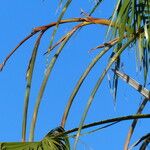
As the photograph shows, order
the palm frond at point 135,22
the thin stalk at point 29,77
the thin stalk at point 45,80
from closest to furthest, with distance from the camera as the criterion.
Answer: the palm frond at point 135,22, the thin stalk at point 45,80, the thin stalk at point 29,77

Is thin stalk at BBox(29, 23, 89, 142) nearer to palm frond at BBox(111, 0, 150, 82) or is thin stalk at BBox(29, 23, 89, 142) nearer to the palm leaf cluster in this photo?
the palm leaf cluster

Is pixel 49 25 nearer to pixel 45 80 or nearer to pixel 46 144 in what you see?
pixel 45 80

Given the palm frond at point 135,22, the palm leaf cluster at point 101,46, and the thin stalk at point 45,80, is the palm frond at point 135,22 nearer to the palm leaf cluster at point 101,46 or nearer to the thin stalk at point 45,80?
the palm leaf cluster at point 101,46

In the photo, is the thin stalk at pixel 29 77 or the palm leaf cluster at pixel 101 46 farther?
the thin stalk at pixel 29 77

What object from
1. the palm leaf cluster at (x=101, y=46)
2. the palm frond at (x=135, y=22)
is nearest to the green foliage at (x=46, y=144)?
the palm leaf cluster at (x=101, y=46)

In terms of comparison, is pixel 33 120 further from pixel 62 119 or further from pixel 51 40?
pixel 51 40

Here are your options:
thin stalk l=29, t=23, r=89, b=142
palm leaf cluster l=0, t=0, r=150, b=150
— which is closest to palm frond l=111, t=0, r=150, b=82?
palm leaf cluster l=0, t=0, r=150, b=150

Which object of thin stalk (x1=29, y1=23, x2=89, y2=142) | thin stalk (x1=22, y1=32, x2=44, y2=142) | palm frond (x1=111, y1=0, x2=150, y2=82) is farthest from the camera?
thin stalk (x1=22, y1=32, x2=44, y2=142)

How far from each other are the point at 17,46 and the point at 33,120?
68 cm

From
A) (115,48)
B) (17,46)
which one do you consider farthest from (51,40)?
(17,46)

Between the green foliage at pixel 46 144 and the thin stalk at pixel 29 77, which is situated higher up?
the thin stalk at pixel 29 77

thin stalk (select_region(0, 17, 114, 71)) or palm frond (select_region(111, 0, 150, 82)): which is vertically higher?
thin stalk (select_region(0, 17, 114, 71))

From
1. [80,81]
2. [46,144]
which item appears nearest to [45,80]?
[80,81]

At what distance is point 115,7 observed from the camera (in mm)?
3350
